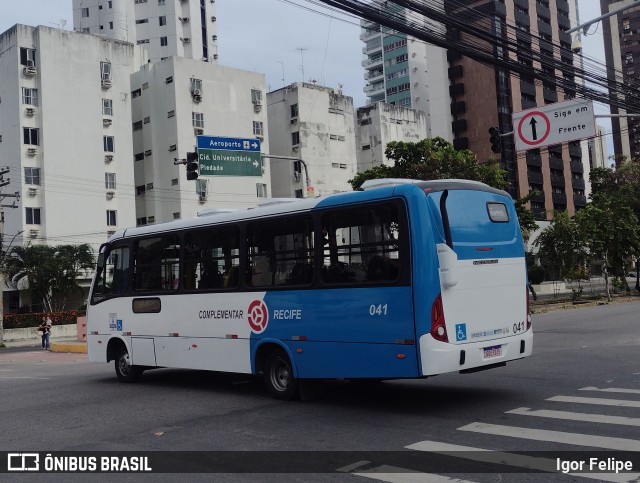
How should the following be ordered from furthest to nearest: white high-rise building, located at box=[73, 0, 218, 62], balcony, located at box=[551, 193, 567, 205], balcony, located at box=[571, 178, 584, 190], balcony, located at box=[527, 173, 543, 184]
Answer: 1. balcony, located at box=[571, 178, 584, 190]
2. white high-rise building, located at box=[73, 0, 218, 62]
3. balcony, located at box=[551, 193, 567, 205]
4. balcony, located at box=[527, 173, 543, 184]

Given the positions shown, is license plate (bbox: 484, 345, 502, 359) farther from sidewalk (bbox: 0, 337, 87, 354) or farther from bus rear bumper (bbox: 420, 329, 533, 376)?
sidewalk (bbox: 0, 337, 87, 354)

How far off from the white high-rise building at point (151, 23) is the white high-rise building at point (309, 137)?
2488 cm

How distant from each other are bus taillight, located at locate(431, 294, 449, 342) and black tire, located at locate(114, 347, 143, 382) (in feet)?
24.7

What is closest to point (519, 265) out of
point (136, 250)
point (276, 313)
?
point (276, 313)

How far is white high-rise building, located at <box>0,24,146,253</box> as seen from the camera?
53.3 m

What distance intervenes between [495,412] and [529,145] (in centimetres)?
1262

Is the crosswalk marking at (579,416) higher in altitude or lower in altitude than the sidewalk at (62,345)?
higher

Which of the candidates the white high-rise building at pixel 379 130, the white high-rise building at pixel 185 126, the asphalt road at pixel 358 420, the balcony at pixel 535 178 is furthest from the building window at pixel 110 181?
the balcony at pixel 535 178

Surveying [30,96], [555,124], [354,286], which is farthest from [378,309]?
[30,96]

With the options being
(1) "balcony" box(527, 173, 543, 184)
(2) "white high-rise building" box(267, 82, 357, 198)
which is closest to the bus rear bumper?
(2) "white high-rise building" box(267, 82, 357, 198)

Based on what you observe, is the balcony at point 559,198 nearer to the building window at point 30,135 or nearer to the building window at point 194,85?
the building window at point 194,85

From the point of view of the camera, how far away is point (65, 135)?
55.5m

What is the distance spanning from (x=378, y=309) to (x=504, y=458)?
9.92ft

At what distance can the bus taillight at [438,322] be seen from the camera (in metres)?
9.03
